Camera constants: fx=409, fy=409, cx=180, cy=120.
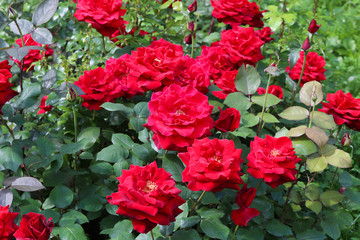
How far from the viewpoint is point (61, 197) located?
1.39 meters

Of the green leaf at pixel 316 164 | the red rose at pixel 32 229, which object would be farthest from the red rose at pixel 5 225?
the green leaf at pixel 316 164

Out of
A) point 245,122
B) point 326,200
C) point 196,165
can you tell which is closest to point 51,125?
point 245,122

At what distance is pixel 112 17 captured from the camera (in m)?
1.69

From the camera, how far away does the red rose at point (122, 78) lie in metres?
1.46

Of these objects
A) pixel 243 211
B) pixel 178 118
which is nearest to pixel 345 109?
pixel 243 211

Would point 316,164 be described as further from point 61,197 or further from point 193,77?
point 61,197

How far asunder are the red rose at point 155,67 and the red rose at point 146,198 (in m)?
0.41

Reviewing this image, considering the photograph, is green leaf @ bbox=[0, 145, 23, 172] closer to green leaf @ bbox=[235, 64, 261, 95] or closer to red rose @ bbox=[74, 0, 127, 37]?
red rose @ bbox=[74, 0, 127, 37]

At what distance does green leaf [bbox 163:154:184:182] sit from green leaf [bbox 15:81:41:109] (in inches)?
19.7

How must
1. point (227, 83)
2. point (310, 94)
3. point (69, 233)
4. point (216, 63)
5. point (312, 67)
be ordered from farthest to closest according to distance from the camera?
point (312, 67), point (216, 63), point (227, 83), point (310, 94), point (69, 233)

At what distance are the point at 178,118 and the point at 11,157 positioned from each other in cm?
60

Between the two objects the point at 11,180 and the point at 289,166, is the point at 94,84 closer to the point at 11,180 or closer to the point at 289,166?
the point at 11,180

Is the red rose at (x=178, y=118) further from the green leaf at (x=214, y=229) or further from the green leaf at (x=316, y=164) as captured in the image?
the green leaf at (x=316, y=164)

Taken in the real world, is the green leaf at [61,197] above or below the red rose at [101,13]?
below
